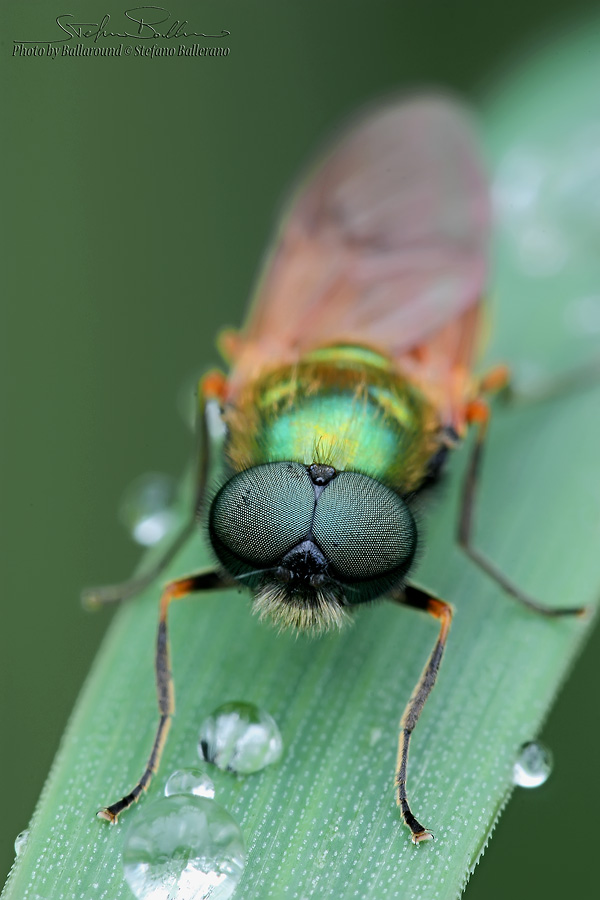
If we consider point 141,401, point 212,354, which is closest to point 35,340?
point 141,401

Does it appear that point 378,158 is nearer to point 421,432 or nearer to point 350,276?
point 350,276

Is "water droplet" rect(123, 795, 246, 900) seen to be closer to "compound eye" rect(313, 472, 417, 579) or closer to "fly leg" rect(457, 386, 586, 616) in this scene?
"compound eye" rect(313, 472, 417, 579)

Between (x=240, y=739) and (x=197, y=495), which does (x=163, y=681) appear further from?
(x=197, y=495)

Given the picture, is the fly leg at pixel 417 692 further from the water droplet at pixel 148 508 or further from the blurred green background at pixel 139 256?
the water droplet at pixel 148 508

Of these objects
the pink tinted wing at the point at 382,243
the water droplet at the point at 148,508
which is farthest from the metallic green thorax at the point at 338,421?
the water droplet at the point at 148,508

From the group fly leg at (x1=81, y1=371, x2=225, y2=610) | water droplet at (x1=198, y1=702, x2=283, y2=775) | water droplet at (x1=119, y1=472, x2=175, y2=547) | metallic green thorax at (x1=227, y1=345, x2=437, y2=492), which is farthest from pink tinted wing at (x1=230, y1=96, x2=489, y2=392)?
water droplet at (x1=198, y1=702, x2=283, y2=775)

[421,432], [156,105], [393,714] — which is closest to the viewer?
[393,714]
